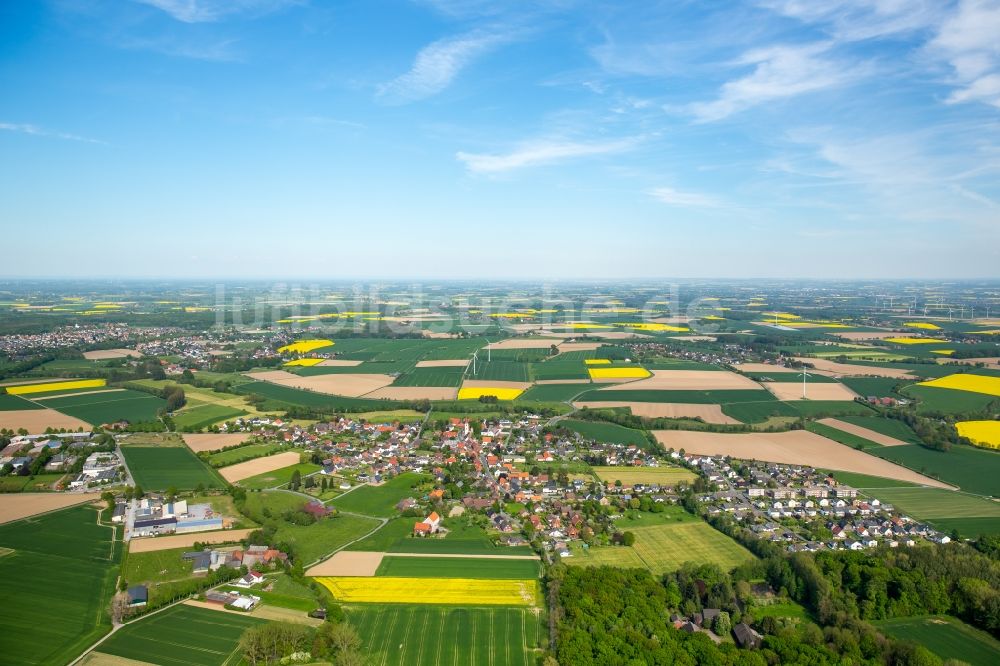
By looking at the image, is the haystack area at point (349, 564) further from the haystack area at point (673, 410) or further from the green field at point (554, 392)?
the green field at point (554, 392)

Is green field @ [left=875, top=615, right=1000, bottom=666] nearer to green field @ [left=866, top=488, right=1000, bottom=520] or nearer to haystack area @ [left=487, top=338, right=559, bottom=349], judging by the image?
green field @ [left=866, top=488, right=1000, bottom=520]

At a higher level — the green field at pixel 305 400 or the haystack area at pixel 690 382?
the haystack area at pixel 690 382

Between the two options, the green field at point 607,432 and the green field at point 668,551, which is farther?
the green field at point 607,432

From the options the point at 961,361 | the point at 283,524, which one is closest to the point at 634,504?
the point at 283,524

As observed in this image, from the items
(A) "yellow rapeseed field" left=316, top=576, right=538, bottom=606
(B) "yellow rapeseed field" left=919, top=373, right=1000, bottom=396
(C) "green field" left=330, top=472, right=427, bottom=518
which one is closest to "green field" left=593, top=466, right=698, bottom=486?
(C) "green field" left=330, top=472, right=427, bottom=518

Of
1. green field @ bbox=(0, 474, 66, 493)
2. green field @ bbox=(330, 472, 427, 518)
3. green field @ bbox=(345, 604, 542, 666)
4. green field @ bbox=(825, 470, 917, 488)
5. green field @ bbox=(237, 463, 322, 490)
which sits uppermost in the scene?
green field @ bbox=(825, 470, 917, 488)

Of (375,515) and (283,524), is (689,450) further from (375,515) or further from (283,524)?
(283,524)

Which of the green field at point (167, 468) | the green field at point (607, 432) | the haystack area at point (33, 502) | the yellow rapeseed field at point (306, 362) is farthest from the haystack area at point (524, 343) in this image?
the haystack area at point (33, 502)
